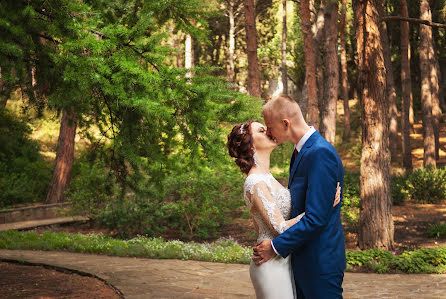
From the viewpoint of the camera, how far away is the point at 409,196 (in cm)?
1922

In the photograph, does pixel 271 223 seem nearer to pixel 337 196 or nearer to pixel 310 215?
pixel 310 215

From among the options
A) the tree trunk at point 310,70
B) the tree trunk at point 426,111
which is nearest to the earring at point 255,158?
the tree trunk at point 310,70

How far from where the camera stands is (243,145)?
11.3 ft

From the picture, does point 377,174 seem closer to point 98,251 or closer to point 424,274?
point 424,274

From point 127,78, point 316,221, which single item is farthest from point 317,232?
point 127,78

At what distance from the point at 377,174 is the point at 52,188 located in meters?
12.3

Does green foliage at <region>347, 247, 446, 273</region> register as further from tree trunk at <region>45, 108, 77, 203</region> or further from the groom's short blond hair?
tree trunk at <region>45, 108, 77, 203</region>

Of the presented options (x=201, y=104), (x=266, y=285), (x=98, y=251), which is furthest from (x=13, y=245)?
(x=266, y=285)

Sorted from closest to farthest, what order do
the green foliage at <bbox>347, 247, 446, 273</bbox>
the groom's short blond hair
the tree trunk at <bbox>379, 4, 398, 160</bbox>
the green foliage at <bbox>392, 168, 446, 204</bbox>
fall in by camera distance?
the groom's short blond hair
the green foliage at <bbox>347, 247, 446, 273</bbox>
the green foliage at <bbox>392, 168, 446, 204</bbox>
the tree trunk at <bbox>379, 4, 398, 160</bbox>

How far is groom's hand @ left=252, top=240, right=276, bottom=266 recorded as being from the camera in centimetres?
319

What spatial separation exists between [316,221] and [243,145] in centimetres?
74

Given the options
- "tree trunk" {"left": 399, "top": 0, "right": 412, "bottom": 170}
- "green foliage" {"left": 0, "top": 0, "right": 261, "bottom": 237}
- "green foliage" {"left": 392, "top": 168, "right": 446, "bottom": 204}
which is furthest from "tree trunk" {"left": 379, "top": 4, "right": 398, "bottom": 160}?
"green foliage" {"left": 0, "top": 0, "right": 261, "bottom": 237}

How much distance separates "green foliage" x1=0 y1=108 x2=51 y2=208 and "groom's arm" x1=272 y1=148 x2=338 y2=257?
1702 centimetres

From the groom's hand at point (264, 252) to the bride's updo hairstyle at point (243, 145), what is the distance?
1.72ft
